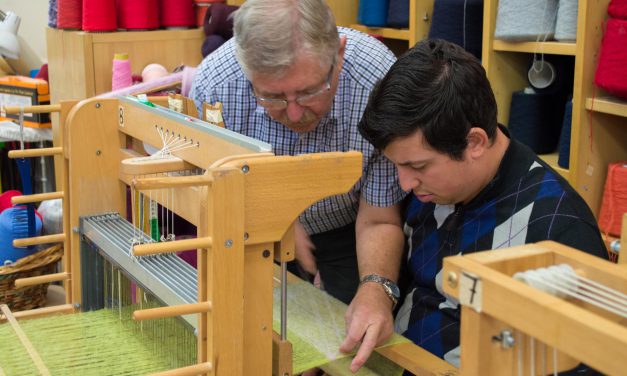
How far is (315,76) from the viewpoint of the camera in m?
1.63

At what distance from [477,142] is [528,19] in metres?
1.01

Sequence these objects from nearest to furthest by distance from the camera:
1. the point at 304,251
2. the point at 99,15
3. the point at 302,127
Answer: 1. the point at 302,127
2. the point at 304,251
3. the point at 99,15

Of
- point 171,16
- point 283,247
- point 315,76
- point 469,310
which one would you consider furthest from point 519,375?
point 171,16

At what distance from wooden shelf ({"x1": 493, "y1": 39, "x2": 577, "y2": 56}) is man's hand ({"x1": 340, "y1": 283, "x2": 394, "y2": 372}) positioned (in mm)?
1039

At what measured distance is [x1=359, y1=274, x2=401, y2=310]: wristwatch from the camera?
169 cm

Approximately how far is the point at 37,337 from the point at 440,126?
2.98 feet

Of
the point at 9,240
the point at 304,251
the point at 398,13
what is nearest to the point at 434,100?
the point at 304,251

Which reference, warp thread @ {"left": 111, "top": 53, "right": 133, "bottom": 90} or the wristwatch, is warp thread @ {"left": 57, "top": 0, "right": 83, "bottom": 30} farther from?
the wristwatch

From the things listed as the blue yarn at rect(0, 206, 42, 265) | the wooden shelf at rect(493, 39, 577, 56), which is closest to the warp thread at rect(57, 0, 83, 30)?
the blue yarn at rect(0, 206, 42, 265)

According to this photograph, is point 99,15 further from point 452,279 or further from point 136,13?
point 452,279

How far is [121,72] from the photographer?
120 inches

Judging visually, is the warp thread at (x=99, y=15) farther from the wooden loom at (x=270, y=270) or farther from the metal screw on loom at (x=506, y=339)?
the metal screw on loom at (x=506, y=339)

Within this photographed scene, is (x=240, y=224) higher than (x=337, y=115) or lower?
lower

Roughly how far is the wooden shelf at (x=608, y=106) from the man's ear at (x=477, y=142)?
801 millimetres
